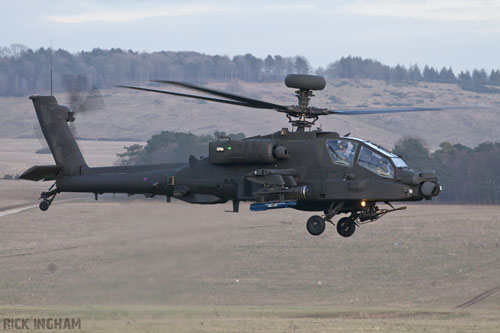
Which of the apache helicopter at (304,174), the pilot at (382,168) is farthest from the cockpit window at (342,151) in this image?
the pilot at (382,168)

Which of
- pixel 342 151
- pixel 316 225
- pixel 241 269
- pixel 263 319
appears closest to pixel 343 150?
pixel 342 151

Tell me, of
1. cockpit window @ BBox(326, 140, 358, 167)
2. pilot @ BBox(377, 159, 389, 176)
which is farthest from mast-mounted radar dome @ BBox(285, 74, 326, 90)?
pilot @ BBox(377, 159, 389, 176)

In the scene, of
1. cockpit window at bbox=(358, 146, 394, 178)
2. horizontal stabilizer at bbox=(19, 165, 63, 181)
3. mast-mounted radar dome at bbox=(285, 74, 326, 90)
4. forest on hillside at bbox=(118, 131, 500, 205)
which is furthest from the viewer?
forest on hillside at bbox=(118, 131, 500, 205)

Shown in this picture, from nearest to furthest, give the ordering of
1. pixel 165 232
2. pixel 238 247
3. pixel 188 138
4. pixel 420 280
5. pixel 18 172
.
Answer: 1. pixel 165 232
2. pixel 420 280
3. pixel 238 247
4. pixel 188 138
5. pixel 18 172

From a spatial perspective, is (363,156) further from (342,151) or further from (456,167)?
(456,167)

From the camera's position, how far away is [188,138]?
12769 cm

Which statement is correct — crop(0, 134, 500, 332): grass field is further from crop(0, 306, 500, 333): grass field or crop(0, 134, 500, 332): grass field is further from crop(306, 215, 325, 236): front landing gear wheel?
crop(306, 215, 325, 236): front landing gear wheel

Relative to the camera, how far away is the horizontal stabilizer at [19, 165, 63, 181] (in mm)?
34500

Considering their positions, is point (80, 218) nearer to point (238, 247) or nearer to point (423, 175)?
point (238, 247)

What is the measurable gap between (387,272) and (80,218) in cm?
3914

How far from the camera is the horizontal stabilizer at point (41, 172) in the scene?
3450 cm

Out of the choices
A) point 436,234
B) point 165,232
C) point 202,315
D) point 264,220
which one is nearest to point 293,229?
point 264,220

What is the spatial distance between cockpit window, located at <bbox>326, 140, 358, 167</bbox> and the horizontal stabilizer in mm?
10425

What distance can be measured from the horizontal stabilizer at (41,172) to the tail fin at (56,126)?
553 mm
